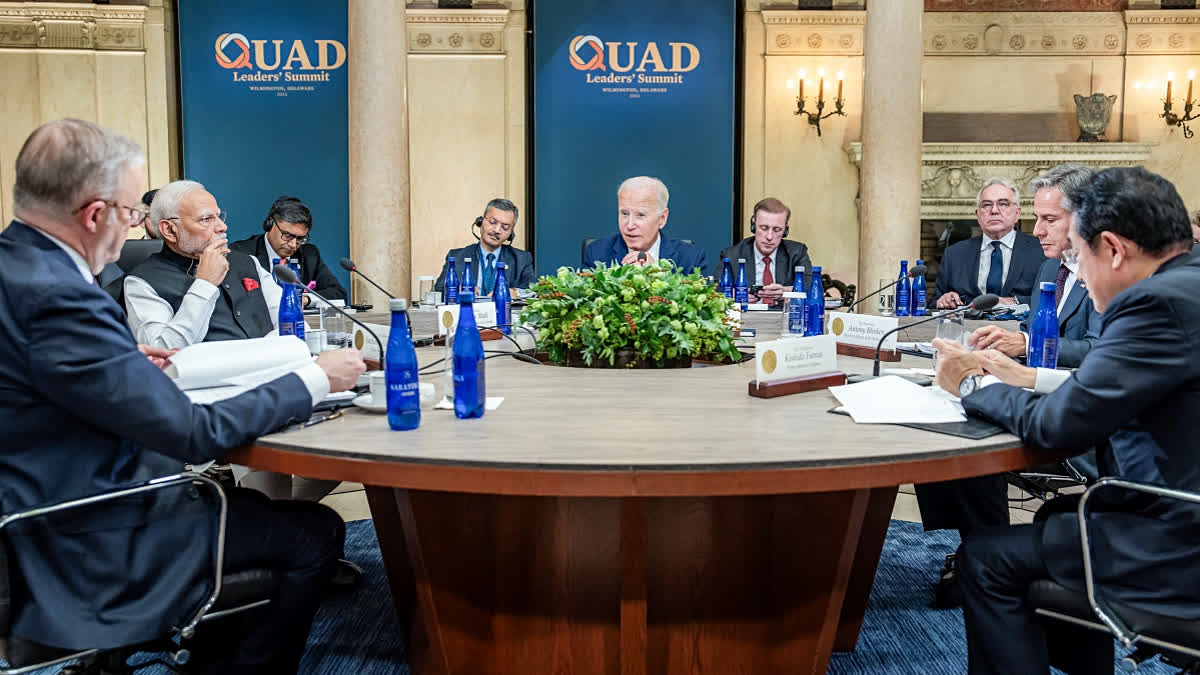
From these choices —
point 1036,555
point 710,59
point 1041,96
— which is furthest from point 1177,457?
point 1041,96

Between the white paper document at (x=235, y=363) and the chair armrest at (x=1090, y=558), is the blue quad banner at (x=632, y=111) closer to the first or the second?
the white paper document at (x=235, y=363)

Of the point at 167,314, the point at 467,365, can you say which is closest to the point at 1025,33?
the point at 167,314

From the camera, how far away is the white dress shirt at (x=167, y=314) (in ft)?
10.1

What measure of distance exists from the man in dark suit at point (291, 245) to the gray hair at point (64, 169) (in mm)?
2789

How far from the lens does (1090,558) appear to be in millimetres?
1685

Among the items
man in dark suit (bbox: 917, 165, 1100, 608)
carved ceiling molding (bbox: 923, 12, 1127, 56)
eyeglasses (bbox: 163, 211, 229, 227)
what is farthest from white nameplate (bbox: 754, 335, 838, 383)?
carved ceiling molding (bbox: 923, 12, 1127, 56)

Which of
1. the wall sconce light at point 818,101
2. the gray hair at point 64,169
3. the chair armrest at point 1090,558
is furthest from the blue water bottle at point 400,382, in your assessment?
the wall sconce light at point 818,101

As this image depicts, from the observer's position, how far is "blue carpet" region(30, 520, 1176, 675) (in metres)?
2.42

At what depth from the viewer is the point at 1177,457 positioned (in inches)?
66.8

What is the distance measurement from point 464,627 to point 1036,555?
1.17 metres

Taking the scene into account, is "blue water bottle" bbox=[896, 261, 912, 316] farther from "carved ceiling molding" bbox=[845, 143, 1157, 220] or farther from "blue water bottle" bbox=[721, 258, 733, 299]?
"carved ceiling molding" bbox=[845, 143, 1157, 220]

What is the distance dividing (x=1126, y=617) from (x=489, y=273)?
4.19 meters

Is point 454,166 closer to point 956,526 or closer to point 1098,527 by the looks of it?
point 956,526

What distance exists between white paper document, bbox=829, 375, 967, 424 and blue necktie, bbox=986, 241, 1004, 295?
3.11 meters
